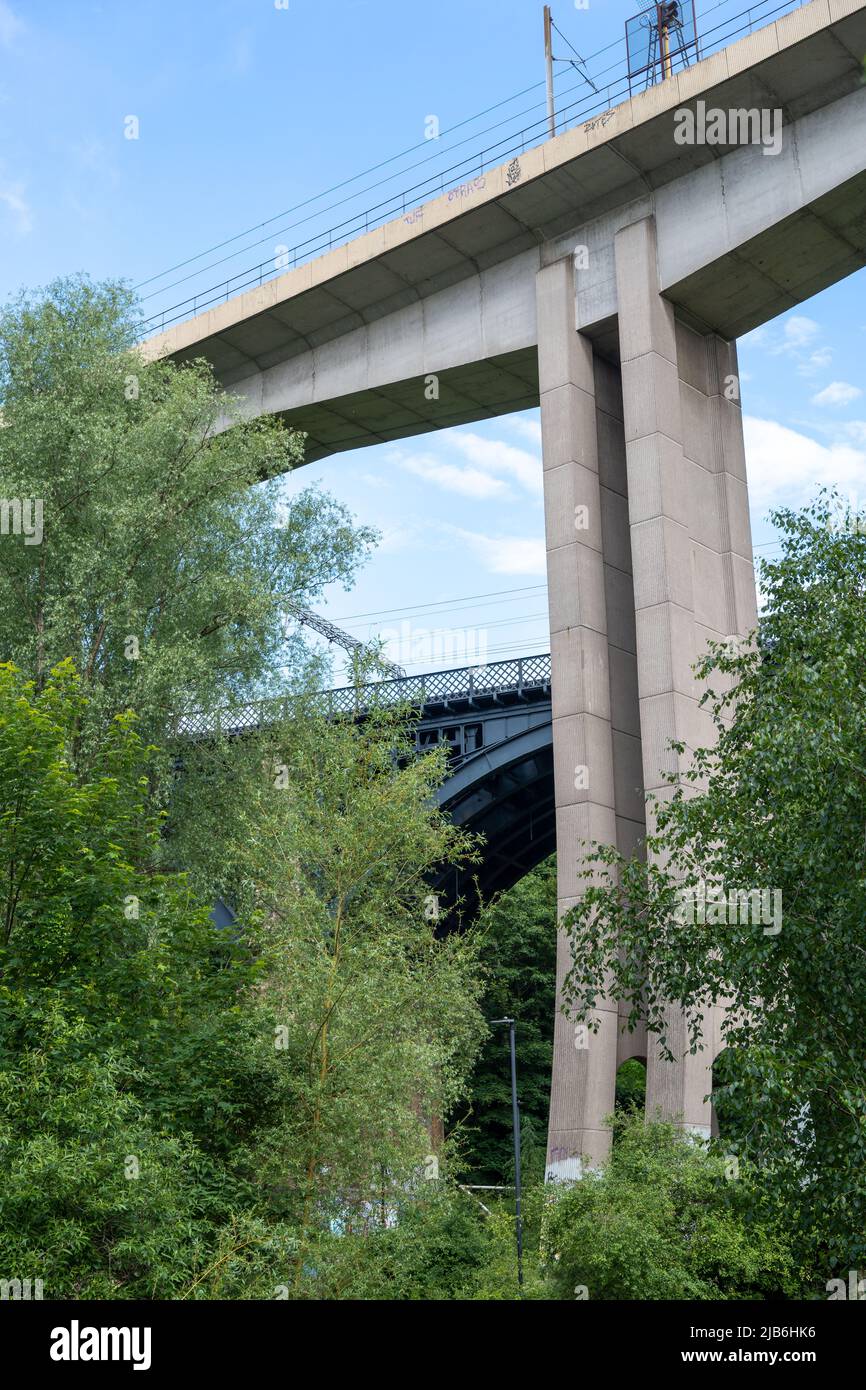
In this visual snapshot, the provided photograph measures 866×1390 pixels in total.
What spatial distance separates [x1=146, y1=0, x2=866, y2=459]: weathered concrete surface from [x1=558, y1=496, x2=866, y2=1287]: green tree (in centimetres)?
1470

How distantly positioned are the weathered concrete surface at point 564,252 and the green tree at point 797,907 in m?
14.7

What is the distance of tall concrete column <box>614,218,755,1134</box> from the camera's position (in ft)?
87.5

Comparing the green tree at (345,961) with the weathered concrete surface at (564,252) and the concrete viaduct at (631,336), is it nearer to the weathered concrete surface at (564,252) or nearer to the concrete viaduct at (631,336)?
the concrete viaduct at (631,336)

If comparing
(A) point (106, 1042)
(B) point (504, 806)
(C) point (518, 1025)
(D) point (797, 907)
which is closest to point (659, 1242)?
(D) point (797, 907)

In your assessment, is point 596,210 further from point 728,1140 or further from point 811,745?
point 728,1140

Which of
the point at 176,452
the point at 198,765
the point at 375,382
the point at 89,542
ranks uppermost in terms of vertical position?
the point at 375,382

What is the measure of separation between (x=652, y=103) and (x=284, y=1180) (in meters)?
21.4

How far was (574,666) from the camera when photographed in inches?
1133

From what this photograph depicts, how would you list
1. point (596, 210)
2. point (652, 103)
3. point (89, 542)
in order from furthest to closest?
point (596, 210) → point (652, 103) → point (89, 542)

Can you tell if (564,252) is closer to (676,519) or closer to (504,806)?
(676,519)

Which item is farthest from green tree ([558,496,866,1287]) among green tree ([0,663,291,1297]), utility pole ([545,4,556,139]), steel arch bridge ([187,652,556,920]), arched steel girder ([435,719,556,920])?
steel arch bridge ([187,652,556,920])

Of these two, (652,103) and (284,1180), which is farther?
(652,103)
